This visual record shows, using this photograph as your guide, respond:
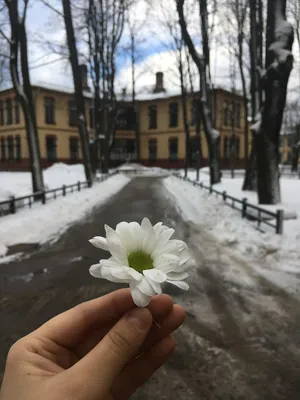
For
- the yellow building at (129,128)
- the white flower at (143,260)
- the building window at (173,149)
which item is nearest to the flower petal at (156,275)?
the white flower at (143,260)

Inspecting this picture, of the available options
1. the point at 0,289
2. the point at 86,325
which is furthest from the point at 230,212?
the point at 86,325

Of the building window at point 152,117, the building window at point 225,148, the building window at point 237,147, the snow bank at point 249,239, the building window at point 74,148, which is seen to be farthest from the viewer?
the building window at point 152,117

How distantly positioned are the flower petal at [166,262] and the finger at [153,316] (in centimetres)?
24

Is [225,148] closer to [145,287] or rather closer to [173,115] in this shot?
[173,115]

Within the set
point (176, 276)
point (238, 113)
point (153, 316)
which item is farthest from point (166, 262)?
point (238, 113)

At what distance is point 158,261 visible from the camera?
136 cm

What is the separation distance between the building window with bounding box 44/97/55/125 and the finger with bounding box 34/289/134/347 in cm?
4788

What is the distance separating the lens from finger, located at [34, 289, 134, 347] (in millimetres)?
1516

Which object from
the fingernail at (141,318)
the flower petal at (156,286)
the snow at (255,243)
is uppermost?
the flower petal at (156,286)

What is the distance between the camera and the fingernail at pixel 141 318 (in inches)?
53.7

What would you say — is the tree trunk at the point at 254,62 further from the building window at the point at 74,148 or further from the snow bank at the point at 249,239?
the building window at the point at 74,148

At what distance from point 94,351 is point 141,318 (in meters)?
0.25

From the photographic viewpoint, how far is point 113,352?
137 centimetres

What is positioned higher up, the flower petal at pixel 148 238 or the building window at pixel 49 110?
the building window at pixel 49 110
